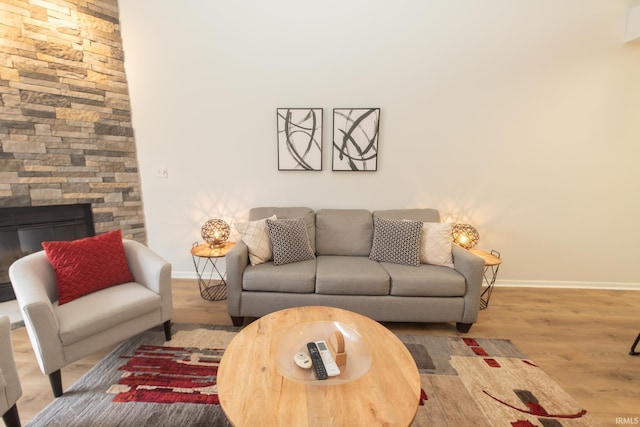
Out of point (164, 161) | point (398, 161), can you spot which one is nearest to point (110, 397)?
point (164, 161)

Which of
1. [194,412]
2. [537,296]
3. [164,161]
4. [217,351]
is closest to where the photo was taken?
[194,412]

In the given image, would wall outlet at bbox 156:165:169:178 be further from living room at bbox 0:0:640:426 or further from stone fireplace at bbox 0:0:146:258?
stone fireplace at bbox 0:0:146:258

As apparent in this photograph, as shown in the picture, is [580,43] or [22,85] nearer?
[22,85]

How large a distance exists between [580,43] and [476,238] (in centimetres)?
206

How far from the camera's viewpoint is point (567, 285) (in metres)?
2.89

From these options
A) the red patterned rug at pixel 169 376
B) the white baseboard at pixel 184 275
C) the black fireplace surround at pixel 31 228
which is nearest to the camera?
the red patterned rug at pixel 169 376

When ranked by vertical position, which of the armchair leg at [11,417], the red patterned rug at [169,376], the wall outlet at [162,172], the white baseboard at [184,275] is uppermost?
the wall outlet at [162,172]

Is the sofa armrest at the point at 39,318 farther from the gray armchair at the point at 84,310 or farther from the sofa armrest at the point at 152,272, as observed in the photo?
the sofa armrest at the point at 152,272

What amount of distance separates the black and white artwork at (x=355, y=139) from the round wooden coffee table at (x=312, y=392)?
1.82 m

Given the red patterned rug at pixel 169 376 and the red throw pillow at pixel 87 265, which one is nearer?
the red patterned rug at pixel 169 376

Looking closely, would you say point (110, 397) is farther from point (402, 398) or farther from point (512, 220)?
point (512, 220)

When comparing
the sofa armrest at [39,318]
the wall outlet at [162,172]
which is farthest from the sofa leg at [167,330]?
the wall outlet at [162,172]

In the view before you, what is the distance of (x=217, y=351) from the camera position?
184 cm

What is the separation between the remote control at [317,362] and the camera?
1.10 m
